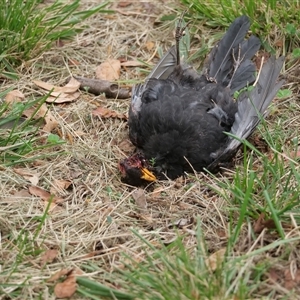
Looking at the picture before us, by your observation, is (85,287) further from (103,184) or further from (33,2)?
(33,2)

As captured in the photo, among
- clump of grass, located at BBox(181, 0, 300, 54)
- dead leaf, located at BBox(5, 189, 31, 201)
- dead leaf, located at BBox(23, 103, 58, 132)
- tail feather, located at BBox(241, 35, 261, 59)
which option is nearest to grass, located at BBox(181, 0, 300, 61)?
clump of grass, located at BBox(181, 0, 300, 54)

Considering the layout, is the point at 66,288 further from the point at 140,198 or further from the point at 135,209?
the point at 140,198

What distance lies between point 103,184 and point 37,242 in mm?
718

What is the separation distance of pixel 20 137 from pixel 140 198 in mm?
881

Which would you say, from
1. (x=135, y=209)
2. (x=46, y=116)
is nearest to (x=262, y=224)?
(x=135, y=209)

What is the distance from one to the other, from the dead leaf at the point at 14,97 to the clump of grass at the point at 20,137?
10 cm

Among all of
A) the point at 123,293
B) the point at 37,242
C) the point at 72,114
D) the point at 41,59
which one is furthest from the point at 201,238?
the point at 41,59

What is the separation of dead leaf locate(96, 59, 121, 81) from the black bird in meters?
0.46

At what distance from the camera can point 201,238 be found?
9.84 ft

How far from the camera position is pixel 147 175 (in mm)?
3816

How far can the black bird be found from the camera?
154 inches

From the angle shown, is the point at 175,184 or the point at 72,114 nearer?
the point at 175,184

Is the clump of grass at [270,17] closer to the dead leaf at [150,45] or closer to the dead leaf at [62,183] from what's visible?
the dead leaf at [150,45]

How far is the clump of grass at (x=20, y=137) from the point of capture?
3.81 metres
